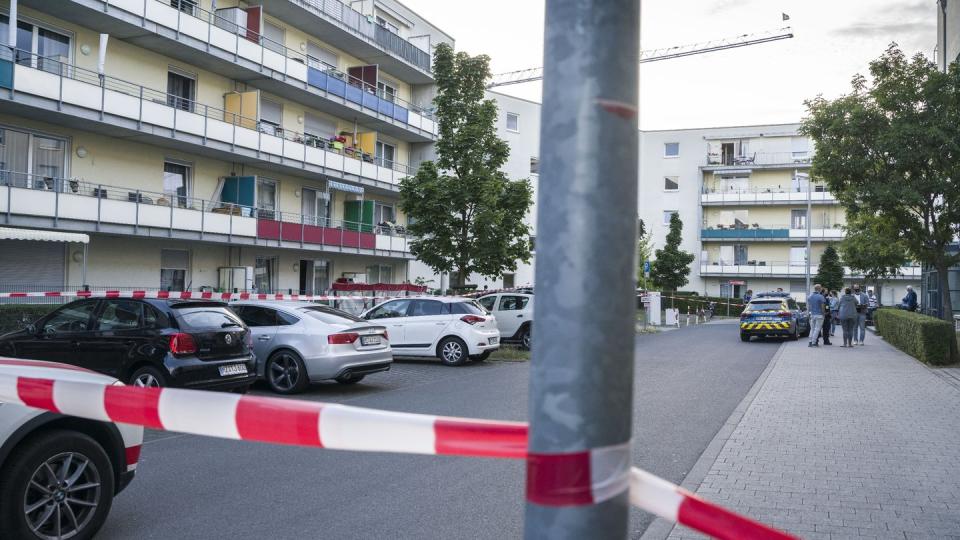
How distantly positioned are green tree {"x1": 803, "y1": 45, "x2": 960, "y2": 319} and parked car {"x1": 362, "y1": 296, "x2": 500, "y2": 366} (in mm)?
9790

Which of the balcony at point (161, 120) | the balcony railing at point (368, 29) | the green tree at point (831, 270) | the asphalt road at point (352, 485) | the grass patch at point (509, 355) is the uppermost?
the balcony railing at point (368, 29)

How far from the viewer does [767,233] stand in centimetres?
6444

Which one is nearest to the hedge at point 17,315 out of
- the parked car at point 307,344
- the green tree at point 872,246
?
the parked car at point 307,344

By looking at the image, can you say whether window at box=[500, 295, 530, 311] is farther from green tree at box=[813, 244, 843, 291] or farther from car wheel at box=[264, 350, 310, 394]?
green tree at box=[813, 244, 843, 291]

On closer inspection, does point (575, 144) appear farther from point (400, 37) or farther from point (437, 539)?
point (400, 37)

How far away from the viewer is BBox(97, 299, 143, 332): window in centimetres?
991

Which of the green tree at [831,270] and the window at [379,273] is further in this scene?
the green tree at [831,270]

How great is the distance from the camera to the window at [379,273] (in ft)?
117

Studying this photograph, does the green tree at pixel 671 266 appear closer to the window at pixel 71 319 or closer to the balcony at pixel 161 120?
the balcony at pixel 161 120

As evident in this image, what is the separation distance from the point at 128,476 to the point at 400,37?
3329cm

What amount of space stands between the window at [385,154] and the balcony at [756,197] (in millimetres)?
36478

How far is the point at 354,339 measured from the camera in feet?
40.9

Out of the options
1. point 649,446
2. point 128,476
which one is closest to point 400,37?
point 649,446

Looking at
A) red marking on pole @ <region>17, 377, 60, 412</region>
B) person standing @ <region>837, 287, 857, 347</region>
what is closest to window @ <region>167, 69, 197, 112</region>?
person standing @ <region>837, 287, 857, 347</region>
